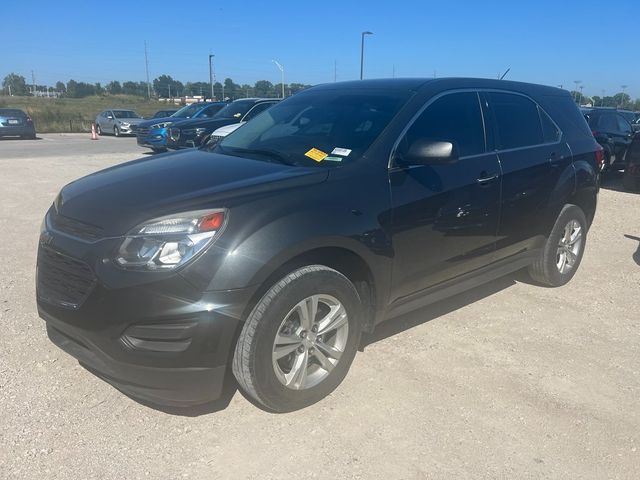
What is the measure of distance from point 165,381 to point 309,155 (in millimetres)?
1612

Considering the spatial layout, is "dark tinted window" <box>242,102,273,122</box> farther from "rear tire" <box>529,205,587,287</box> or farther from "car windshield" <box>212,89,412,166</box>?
"rear tire" <box>529,205,587,287</box>

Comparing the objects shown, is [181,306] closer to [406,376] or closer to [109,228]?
[109,228]

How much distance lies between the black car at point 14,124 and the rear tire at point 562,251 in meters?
23.8

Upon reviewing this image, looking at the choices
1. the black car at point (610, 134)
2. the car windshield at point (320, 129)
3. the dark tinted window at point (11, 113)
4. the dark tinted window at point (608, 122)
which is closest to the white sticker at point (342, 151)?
the car windshield at point (320, 129)

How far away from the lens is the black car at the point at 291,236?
258cm

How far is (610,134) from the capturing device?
487 inches

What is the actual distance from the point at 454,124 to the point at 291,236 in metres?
1.75

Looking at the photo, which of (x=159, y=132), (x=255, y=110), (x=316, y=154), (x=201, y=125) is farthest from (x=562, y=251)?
(x=159, y=132)

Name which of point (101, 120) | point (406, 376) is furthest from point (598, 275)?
point (101, 120)

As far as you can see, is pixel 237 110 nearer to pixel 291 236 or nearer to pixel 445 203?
pixel 445 203

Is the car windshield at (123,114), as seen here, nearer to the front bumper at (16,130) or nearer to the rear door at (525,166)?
the front bumper at (16,130)

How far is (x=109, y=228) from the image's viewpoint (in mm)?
2689

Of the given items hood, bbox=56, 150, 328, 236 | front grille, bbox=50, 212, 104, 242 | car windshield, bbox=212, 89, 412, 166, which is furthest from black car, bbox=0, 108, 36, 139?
front grille, bbox=50, 212, 104, 242

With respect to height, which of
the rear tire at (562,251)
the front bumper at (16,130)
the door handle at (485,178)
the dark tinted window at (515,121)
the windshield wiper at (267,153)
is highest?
the dark tinted window at (515,121)
